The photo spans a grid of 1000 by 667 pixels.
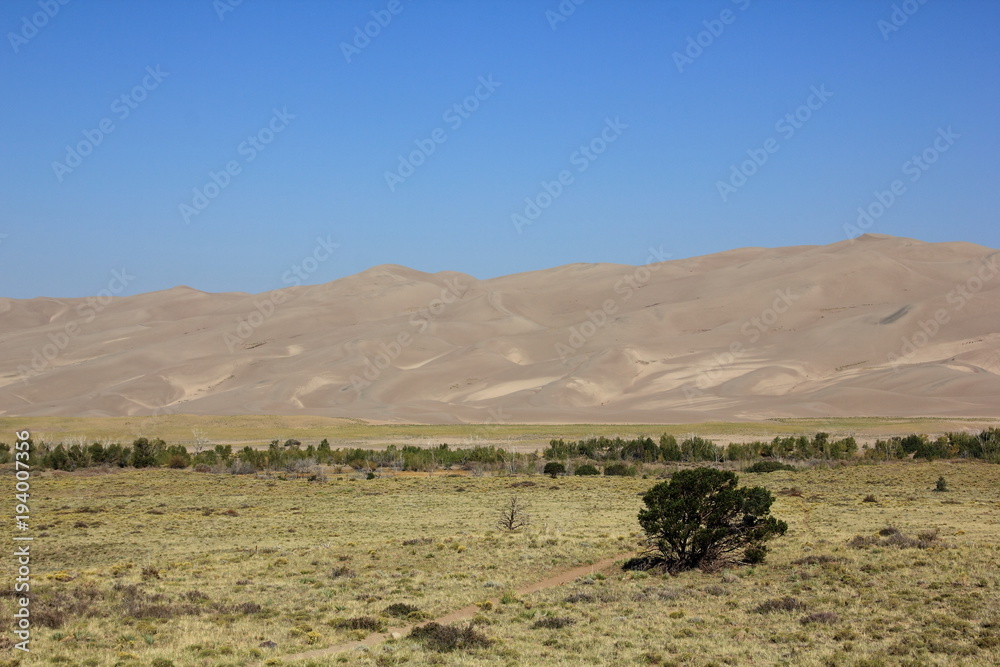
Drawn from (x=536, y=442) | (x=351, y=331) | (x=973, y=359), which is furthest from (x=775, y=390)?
(x=351, y=331)

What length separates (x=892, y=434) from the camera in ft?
209

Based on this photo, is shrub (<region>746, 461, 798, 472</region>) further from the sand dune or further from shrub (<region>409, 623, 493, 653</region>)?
the sand dune

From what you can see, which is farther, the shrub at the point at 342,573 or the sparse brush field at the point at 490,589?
the shrub at the point at 342,573

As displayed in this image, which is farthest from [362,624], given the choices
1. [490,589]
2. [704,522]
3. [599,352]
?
[599,352]

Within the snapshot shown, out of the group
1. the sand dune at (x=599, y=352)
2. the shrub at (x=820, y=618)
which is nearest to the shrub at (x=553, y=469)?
the shrub at (x=820, y=618)

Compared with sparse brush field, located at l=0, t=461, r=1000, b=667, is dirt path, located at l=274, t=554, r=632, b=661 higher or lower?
lower

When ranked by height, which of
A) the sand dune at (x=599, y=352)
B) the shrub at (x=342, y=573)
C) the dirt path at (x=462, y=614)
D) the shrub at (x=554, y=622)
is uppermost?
the sand dune at (x=599, y=352)

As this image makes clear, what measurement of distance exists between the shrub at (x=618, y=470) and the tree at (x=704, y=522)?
955 inches

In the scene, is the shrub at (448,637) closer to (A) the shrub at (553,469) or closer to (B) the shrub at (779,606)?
(B) the shrub at (779,606)

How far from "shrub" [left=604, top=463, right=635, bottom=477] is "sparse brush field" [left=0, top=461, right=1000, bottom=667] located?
43.4 feet

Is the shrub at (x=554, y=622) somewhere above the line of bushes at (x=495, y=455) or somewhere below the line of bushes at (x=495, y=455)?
below

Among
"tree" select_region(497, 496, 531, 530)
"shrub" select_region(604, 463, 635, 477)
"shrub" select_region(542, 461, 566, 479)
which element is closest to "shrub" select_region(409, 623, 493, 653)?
"tree" select_region(497, 496, 531, 530)

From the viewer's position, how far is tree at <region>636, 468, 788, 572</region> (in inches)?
664

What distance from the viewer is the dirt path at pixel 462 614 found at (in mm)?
11148
